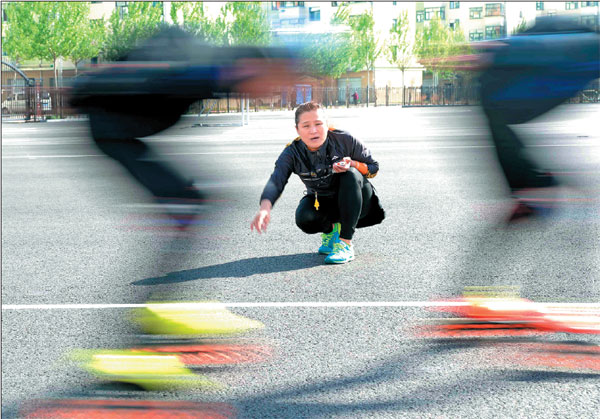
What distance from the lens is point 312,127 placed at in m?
3.51

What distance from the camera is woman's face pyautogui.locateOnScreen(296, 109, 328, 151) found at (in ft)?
11.3

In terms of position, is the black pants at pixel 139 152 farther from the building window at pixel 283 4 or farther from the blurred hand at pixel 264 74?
the building window at pixel 283 4

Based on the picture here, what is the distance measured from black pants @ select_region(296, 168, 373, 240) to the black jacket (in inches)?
3.0

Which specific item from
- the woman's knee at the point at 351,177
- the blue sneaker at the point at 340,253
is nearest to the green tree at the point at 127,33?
the woman's knee at the point at 351,177

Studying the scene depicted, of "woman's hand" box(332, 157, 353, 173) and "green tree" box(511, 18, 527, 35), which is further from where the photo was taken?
"woman's hand" box(332, 157, 353, 173)

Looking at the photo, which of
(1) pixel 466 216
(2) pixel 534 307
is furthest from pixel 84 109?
(1) pixel 466 216

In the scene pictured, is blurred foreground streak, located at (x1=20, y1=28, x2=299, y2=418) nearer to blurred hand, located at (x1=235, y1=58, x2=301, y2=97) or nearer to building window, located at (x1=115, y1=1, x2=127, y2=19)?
blurred hand, located at (x1=235, y1=58, x2=301, y2=97)

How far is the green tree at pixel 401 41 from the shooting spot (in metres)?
2.65

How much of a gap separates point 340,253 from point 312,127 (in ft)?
5.07

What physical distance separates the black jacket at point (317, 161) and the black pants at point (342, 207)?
0.08 metres

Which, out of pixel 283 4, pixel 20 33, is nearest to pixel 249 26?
pixel 283 4

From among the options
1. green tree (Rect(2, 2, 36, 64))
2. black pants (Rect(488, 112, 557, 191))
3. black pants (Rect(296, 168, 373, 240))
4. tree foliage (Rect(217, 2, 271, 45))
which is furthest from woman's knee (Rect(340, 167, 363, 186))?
green tree (Rect(2, 2, 36, 64))

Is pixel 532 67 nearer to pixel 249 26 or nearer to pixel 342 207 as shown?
pixel 249 26

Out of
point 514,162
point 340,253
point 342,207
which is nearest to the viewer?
point 514,162
